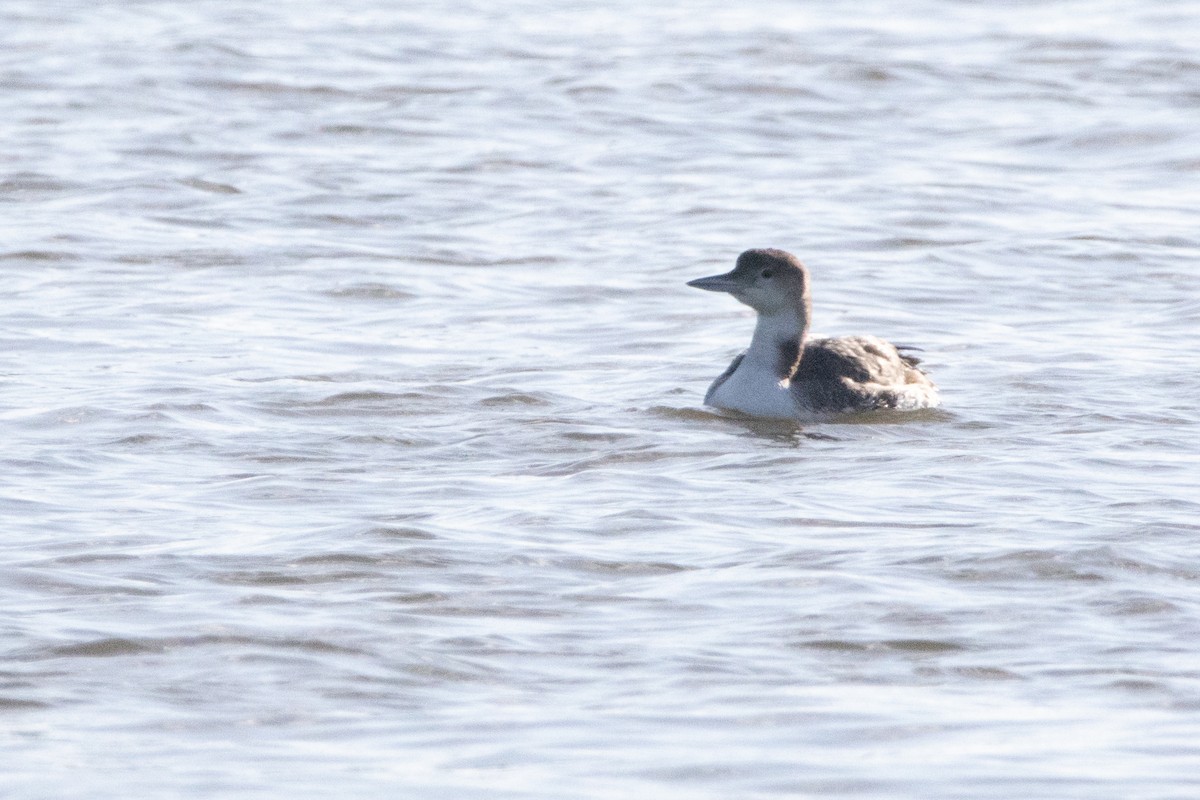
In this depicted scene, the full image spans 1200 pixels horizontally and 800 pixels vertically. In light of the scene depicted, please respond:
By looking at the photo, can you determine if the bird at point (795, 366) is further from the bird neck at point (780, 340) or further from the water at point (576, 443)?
the water at point (576, 443)

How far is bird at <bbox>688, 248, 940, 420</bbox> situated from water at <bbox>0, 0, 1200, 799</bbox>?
0.55ft

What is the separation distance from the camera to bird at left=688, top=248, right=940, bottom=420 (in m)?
12.0

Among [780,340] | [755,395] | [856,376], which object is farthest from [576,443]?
[856,376]

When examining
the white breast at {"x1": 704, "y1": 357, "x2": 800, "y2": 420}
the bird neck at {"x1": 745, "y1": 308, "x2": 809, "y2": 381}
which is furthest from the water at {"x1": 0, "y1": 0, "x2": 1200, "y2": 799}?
the bird neck at {"x1": 745, "y1": 308, "x2": 809, "y2": 381}

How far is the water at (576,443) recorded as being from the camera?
22.7 ft

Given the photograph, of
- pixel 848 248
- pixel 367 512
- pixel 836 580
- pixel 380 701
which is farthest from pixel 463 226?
pixel 380 701

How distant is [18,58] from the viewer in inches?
981

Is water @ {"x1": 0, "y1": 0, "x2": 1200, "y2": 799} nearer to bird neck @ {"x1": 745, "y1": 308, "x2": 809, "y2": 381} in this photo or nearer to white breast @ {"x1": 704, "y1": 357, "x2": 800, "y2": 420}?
white breast @ {"x1": 704, "y1": 357, "x2": 800, "y2": 420}

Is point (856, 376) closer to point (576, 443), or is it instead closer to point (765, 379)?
point (765, 379)

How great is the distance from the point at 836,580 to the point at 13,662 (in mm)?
3055

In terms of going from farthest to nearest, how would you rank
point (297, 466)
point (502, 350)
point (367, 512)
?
1. point (502, 350)
2. point (297, 466)
3. point (367, 512)

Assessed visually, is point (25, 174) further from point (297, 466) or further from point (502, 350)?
point (297, 466)

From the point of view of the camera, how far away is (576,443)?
11.2m

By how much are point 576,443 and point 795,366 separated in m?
1.72
